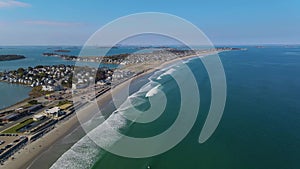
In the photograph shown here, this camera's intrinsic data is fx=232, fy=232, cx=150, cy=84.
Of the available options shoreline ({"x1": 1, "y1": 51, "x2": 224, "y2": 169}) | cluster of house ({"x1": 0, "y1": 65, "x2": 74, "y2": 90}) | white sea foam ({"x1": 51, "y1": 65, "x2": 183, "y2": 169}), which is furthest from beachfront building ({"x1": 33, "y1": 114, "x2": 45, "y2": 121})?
cluster of house ({"x1": 0, "y1": 65, "x2": 74, "y2": 90})

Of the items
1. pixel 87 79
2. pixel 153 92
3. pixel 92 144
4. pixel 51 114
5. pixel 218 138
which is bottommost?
pixel 92 144

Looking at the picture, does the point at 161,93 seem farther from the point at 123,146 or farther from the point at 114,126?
the point at 123,146

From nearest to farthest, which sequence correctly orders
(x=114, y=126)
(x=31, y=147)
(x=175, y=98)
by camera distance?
(x=31, y=147), (x=114, y=126), (x=175, y=98)

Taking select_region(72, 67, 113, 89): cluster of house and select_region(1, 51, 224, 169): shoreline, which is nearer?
select_region(1, 51, 224, 169): shoreline

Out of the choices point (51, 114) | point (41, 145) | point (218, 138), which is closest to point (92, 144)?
point (41, 145)

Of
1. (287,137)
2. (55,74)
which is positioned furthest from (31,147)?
(55,74)

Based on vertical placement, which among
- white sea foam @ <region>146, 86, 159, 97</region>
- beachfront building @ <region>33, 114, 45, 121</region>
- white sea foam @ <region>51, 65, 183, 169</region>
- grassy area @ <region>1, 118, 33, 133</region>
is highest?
white sea foam @ <region>146, 86, 159, 97</region>

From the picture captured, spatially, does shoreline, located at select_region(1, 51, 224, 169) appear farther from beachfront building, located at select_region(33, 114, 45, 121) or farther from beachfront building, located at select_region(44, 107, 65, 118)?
beachfront building, located at select_region(33, 114, 45, 121)

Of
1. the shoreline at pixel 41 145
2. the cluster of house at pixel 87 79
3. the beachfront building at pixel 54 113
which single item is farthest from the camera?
the cluster of house at pixel 87 79

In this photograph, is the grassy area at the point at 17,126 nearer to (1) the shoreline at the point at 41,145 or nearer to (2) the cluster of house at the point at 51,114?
(2) the cluster of house at the point at 51,114

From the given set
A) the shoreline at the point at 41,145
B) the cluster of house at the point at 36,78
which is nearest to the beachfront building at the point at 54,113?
the shoreline at the point at 41,145

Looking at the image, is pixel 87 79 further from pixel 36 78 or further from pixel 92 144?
pixel 92 144
